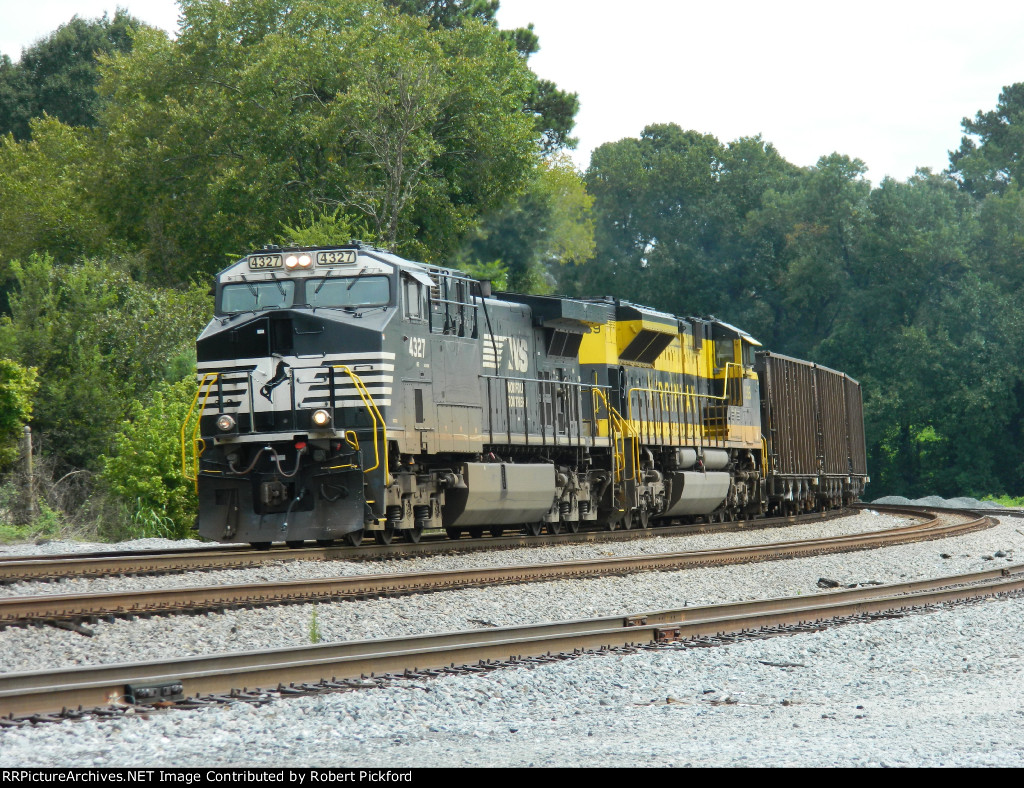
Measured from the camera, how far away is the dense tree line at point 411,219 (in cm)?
2402

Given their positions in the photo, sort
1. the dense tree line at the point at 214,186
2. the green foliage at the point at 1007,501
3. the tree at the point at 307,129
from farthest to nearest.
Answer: the green foliage at the point at 1007,501
the tree at the point at 307,129
the dense tree line at the point at 214,186

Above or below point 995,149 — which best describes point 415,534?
below

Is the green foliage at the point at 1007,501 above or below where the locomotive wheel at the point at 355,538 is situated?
below

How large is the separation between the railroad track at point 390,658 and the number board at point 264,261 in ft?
22.3

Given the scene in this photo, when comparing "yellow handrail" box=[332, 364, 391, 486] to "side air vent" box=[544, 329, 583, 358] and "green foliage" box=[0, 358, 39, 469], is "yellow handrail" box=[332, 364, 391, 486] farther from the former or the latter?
"green foliage" box=[0, 358, 39, 469]

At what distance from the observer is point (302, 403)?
12.7m

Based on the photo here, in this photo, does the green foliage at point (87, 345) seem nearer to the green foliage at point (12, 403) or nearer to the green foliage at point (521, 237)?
the green foliage at point (12, 403)

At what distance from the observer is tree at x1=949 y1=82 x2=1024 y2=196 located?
59156mm

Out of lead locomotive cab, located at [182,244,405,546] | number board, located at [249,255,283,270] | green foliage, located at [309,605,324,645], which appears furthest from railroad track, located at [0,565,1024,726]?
number board, located at [249,255,283,270]

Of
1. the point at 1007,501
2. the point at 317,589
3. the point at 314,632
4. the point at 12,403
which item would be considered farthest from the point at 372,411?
the point at 1007,501

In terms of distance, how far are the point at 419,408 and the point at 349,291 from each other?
5.25 feet

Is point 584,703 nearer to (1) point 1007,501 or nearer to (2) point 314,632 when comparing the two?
(2) point 314,632

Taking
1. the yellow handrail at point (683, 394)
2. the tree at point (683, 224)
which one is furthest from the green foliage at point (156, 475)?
the tree at point (683, 224)
